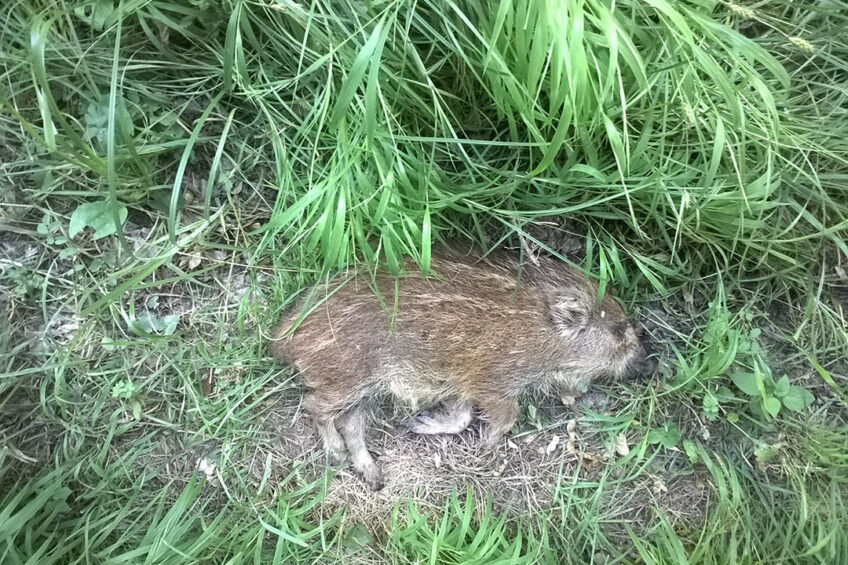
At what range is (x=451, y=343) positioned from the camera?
102 inches

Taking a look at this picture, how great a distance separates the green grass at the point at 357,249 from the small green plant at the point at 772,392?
5 cm

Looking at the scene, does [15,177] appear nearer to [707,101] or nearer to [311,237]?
[311,237]

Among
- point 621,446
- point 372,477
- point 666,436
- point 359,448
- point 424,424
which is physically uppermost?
point 666,436

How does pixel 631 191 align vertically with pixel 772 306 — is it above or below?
above

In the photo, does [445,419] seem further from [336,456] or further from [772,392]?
[772,392]

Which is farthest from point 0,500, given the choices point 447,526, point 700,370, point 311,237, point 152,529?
point 700,370

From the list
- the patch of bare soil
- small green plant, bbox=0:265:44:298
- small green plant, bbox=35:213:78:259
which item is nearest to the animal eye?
the patch of bare soil

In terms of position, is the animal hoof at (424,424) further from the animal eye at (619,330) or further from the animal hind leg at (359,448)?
the animal eye at (619,330)

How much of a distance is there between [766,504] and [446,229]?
2052 millimetres

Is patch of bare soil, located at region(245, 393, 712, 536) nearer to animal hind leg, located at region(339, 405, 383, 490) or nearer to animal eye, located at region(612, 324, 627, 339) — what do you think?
animal hind leg, located at region(339, 405, 383, 490)

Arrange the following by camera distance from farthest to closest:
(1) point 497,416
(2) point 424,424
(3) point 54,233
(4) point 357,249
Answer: (2) point 424,424
(1) point 497,416
(3) point 54,233
(4) point 357,249

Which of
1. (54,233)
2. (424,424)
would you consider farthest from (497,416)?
(54,233)

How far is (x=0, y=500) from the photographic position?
8.13 ft

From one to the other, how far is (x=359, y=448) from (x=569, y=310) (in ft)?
4.09
